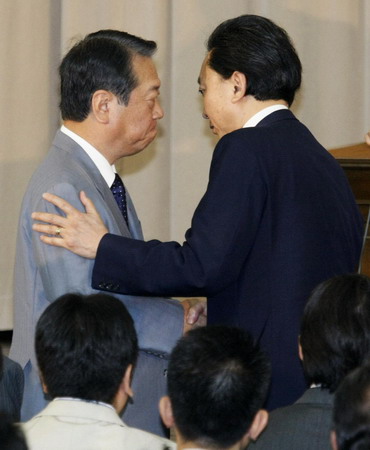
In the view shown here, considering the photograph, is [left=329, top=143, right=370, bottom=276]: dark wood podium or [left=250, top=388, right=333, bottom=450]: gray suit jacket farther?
[left=329, top=143, right=370, bottom=276]: dark wood podium

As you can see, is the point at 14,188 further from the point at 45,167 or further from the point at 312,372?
the point at 312,372

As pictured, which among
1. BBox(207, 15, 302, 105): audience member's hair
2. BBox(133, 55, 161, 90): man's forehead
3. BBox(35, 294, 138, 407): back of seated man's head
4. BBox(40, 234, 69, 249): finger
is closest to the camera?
BBox(35, 294, 138, 407): back of seated man's head

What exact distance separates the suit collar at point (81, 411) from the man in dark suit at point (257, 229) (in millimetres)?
633

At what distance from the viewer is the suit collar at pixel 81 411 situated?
200cm

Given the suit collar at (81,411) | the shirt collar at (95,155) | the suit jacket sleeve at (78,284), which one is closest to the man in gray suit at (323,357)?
the suit collar at (81,411)

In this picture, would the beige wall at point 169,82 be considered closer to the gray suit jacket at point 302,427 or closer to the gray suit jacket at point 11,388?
the gray suit jacket at point 11,388

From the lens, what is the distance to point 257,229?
2627 millimetres

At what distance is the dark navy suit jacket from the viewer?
259 centimetres

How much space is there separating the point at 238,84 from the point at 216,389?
110 cm

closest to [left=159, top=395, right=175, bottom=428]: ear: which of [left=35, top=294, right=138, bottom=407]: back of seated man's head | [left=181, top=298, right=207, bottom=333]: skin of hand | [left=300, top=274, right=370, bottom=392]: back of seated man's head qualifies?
[left=35, top=294, right=138, bottom=407]: back of seated man's head

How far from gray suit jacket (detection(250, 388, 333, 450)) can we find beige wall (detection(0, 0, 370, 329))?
3585mm

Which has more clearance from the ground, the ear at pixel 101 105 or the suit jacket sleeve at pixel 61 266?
the ear at pixel 101 105

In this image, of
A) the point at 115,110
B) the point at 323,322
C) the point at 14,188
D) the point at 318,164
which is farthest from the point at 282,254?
the point at 14,188

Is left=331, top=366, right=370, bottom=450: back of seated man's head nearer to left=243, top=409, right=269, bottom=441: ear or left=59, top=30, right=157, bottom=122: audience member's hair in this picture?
left=243, top=409, right=269, bottom=441: ear
